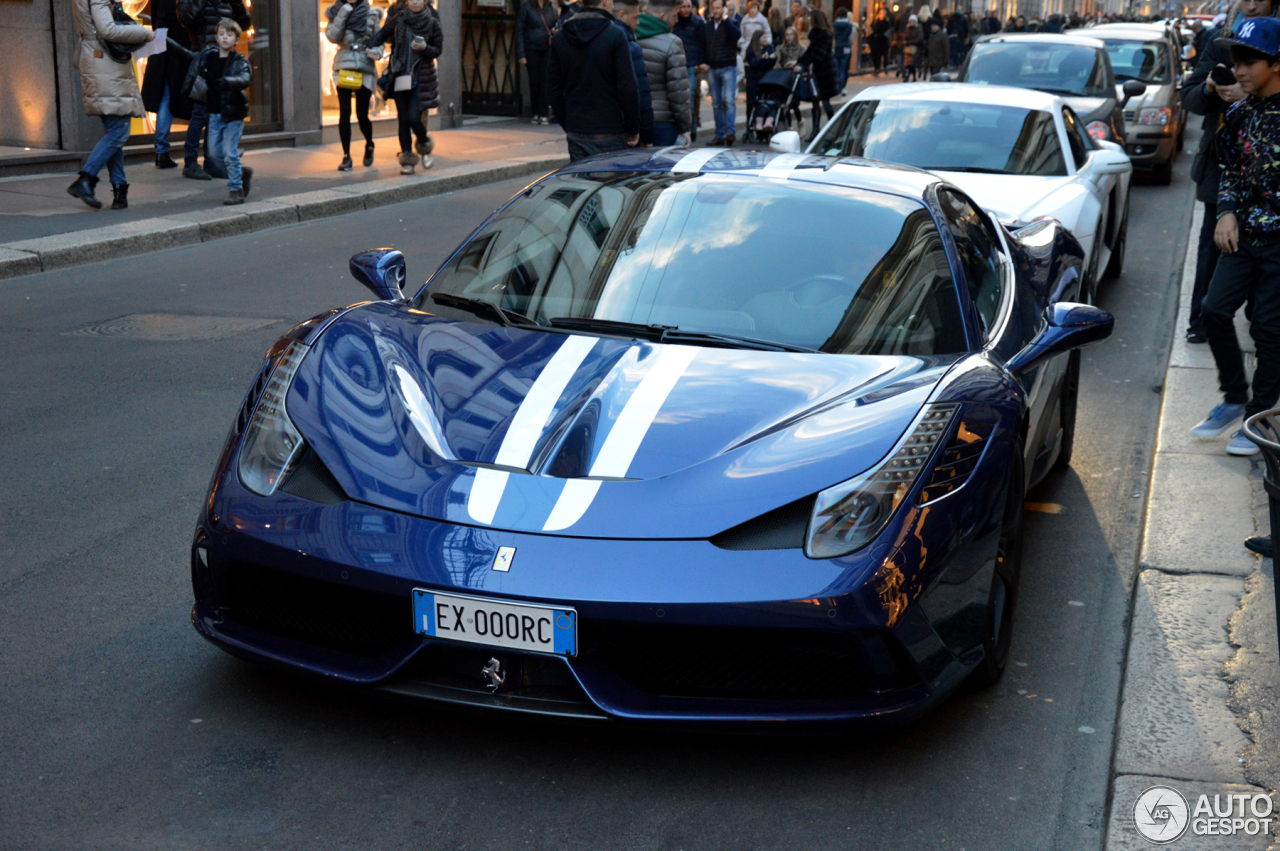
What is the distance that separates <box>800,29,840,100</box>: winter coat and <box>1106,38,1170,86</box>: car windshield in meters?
3.99

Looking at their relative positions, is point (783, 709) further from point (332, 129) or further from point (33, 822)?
point (332, 129)

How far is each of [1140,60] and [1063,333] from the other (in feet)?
47.6

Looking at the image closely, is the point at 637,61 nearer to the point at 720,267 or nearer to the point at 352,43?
the point at 352,43

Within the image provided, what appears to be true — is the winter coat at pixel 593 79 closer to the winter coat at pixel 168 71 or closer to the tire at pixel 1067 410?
the winter coat at pixel 168 71

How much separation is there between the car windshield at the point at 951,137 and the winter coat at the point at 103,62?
560 centimetres

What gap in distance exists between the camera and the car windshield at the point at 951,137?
333 inches

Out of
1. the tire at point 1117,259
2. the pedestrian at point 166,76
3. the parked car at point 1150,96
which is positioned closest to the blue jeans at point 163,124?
the pedestrian at point 166,76

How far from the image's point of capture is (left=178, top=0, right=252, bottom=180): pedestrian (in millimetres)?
12422

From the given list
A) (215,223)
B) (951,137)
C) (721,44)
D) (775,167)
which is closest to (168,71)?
(215,223)

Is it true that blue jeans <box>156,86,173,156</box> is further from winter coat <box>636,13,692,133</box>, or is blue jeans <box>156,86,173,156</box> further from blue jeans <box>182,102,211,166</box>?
winter coat <box>636,13,692,133</box>

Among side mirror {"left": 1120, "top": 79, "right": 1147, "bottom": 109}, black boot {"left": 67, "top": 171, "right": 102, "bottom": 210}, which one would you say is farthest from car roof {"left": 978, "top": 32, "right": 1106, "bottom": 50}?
black boot {"left": 67, "top": 171, "right": 102, "bottom": 210}

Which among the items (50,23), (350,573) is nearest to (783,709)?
(350,573)

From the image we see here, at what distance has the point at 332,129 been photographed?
59.8 ft

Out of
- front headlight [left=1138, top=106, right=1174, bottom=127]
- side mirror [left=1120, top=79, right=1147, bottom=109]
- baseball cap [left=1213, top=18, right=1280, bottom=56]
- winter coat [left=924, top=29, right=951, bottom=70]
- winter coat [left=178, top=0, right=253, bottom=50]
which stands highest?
winter coat [left=924, top=29, right=951, bottom=70]
